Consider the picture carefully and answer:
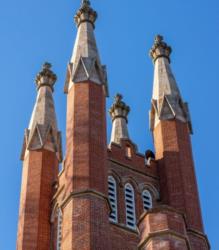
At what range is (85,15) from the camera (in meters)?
36.5

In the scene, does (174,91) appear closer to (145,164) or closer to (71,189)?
(145,164)

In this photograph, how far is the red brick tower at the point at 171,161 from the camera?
25.8 meters

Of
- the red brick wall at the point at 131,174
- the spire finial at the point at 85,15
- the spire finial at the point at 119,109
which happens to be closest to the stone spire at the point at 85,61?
the spire finial at the point at 85,15

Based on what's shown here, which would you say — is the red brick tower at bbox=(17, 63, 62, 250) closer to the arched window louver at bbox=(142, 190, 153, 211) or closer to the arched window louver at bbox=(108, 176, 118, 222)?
A: the arched window louver at bbox=(108, 176, 118, 222)

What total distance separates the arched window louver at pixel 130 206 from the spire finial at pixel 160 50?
718 cm

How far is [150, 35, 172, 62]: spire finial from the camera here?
3716cm

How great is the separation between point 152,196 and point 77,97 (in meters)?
A: 4.53

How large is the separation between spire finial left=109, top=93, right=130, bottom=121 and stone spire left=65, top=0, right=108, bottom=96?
4.60 metres

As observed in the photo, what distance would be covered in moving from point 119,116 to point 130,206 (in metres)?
8.93

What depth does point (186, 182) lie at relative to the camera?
31.7 m

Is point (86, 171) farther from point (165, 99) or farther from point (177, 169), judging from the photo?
point (165, 99)

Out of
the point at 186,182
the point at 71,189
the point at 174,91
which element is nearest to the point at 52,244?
the point at 71,189

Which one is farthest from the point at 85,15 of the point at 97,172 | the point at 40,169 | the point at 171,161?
the point at 97,172

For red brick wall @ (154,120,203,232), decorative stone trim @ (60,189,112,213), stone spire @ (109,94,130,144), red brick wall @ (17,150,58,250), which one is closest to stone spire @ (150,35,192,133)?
red brick wall @ (154,120,203,232)
